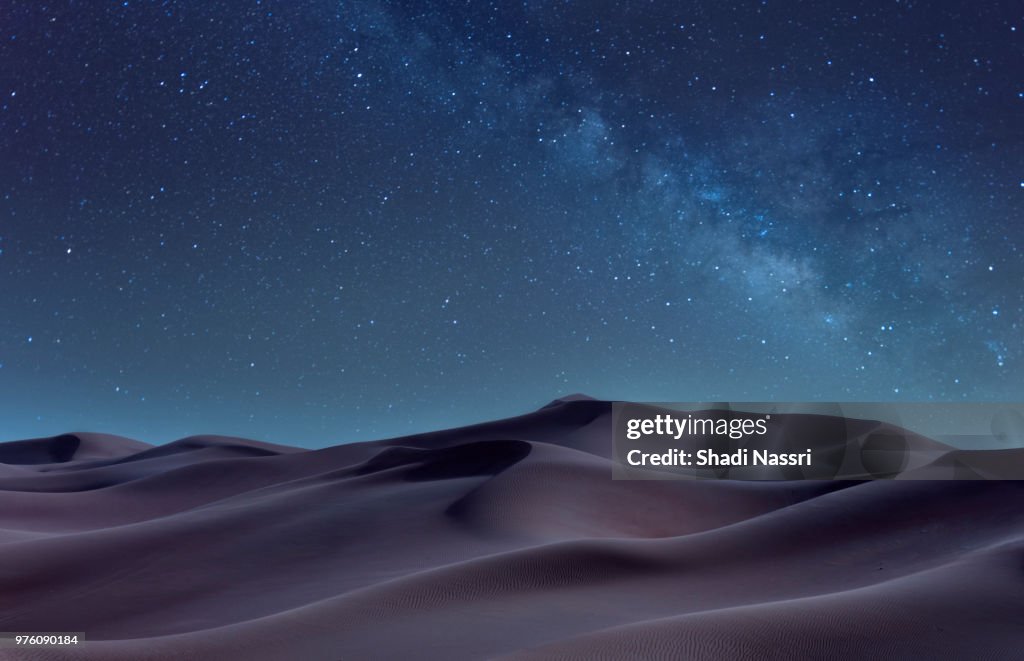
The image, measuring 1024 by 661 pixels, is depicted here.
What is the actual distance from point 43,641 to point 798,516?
9482 millimetres

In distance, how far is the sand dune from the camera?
198 inches

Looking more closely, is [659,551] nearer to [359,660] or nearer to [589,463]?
[359,660]

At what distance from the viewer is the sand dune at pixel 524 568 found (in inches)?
198

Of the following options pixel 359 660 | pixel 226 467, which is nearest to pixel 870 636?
pixel 359 660

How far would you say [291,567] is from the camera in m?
9.77

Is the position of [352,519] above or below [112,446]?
below

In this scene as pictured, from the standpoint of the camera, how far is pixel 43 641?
532cm

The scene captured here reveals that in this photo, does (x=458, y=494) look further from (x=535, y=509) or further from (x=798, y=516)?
(x=798, y=516)

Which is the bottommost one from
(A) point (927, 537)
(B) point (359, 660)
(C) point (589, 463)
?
(B) point (359, 660)

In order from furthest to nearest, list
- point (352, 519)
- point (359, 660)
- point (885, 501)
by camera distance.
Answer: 1. point (352, 519)
2. point (885, 501)
3. point (359, 660)

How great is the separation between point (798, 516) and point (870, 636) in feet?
19.1

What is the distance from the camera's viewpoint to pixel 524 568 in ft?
24.3

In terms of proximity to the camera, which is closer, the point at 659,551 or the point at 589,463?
the point at 659,551

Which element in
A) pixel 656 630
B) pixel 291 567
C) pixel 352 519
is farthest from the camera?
pixel 352 519
